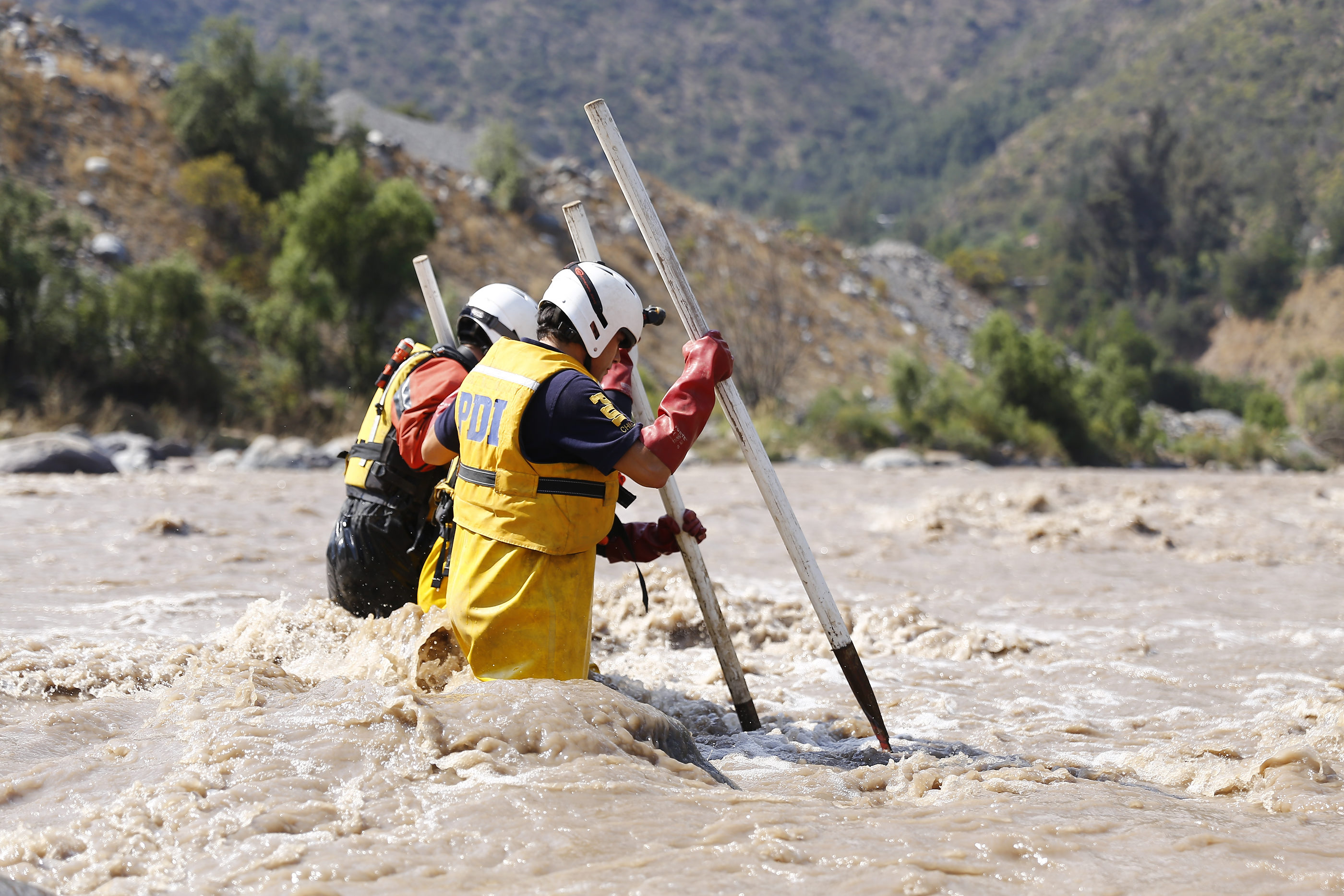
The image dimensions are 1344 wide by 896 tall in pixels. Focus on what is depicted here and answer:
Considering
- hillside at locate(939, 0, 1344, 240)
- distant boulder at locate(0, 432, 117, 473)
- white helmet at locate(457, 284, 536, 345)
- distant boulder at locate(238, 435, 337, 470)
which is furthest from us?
hillside at locate(939, 0, 1344, 240)

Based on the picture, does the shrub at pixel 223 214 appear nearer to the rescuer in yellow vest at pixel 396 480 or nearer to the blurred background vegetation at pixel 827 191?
the blurred background vegetation at pixel 827 191

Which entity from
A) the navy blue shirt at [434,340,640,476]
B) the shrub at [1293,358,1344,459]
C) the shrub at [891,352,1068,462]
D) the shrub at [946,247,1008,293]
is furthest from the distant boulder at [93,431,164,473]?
the shrub at [946,247,1008,293]

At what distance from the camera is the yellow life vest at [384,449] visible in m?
3.75

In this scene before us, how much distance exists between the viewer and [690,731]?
340 cm

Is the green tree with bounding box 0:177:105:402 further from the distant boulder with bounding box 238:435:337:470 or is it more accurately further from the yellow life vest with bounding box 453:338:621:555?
the yellow life vest with bounding box 453:338:621:555

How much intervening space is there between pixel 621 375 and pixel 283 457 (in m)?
9.82

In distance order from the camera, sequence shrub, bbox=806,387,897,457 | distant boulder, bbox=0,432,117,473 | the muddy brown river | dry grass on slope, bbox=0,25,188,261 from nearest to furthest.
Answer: the muddy brown river, distant boulder, bbox=0,432,117,473, shrub, bbox=806,387,897,457, dry grass on slope, bbox=0,25,188,261

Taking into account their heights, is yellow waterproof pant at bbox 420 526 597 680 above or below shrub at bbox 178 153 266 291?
below

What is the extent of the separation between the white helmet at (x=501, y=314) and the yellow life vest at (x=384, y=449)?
0.22 m

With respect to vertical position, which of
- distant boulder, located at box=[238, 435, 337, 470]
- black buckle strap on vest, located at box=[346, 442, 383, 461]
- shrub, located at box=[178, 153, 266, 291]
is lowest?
distant boulder, located at box=[238, 435, 337, 470]

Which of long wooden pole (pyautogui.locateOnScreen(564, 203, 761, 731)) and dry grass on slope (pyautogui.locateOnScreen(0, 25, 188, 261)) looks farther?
dry grass on slope (pyautogui.locateOnScreen(0, 25, 188, 261))

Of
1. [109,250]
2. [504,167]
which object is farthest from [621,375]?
[504,167]

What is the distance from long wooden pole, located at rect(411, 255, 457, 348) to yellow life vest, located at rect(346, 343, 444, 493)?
0.52ft

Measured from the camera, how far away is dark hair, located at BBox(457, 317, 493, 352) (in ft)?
12.0
